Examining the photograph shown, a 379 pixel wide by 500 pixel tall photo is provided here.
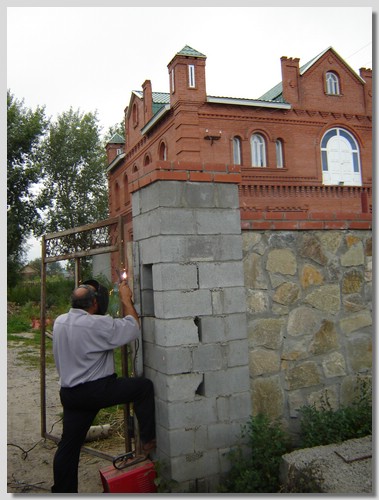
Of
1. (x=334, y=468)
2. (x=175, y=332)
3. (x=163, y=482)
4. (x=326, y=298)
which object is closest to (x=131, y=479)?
(x=163, y=482)

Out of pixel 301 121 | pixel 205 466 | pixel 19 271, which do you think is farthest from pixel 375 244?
pixel 19 271

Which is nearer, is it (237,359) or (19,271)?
(237,359)

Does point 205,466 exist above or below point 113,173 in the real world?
below

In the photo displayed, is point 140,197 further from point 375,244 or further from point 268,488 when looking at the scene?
point 268,488

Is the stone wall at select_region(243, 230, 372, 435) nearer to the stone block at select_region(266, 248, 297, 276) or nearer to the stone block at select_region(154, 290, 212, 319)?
the stone block at select_region(266, 248, 297, 276)

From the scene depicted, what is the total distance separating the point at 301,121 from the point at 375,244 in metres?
17.6

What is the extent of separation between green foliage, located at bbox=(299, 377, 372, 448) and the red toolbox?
1.39m

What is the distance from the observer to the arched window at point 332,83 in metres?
21.1

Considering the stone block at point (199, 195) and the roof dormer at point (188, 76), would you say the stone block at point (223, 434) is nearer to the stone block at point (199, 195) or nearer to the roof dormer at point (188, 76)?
the stone block at point (199, 195)

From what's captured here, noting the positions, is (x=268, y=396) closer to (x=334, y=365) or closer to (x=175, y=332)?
(x=334, y=365)

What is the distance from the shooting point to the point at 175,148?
18.4 metres

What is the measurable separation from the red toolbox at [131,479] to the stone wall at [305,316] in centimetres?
105

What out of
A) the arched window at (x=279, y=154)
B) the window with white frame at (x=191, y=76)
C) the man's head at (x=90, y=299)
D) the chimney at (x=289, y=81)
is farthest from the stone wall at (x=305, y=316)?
the chimney at (x=289, y=81)

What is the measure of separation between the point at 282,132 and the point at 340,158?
354 cm
